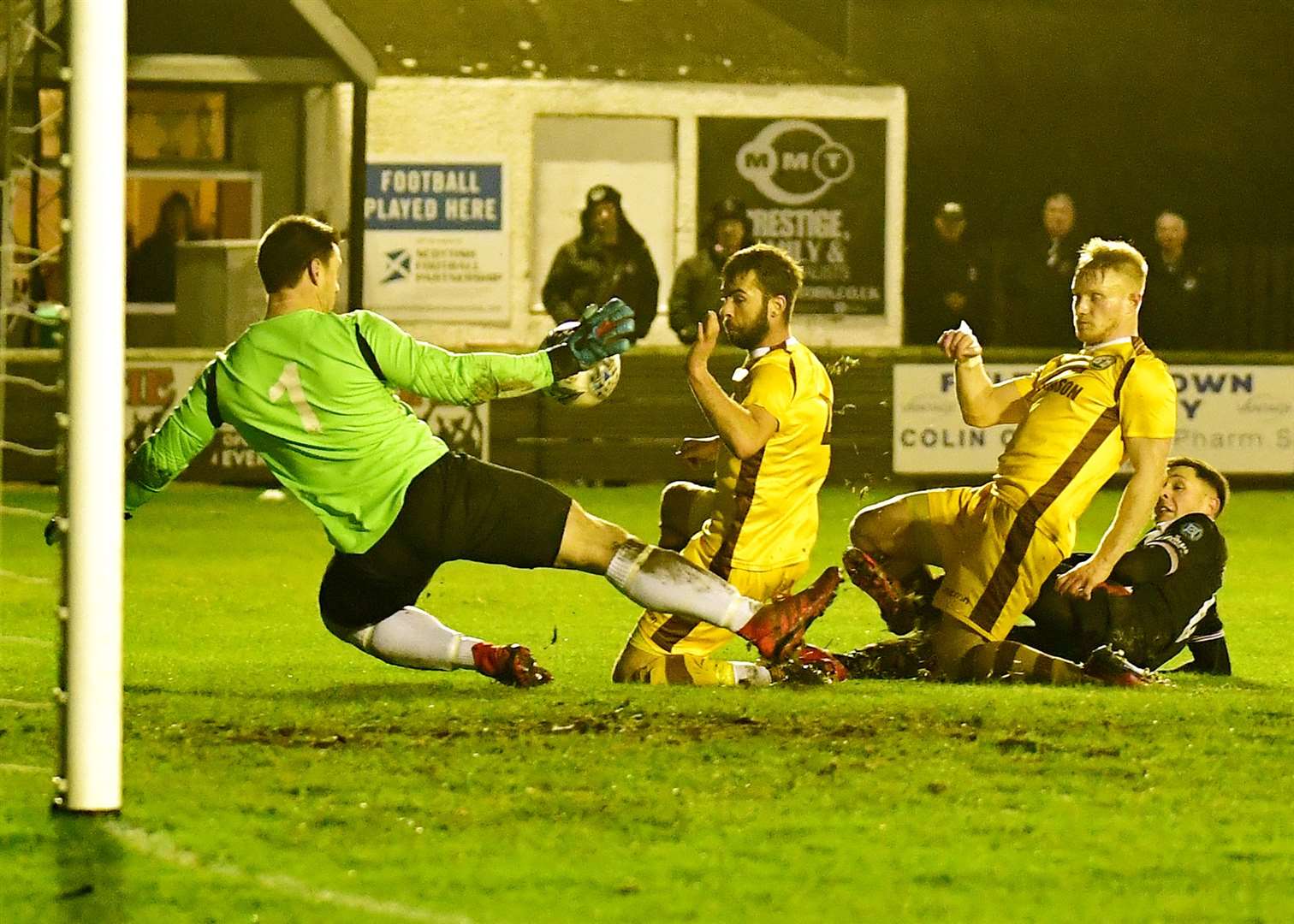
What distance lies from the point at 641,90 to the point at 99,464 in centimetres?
1786

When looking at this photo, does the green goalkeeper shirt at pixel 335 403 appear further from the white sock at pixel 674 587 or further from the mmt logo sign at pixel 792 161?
the mmt logo sign at pixel 792 161

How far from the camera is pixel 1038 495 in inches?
315

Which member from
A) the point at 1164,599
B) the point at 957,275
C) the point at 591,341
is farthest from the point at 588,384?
the point at 957,275

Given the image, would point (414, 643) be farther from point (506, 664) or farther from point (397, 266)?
point (397, 266)

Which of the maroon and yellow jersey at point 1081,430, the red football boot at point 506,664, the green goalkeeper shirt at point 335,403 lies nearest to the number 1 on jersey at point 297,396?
the green goalkeeper shirt at point 335,403

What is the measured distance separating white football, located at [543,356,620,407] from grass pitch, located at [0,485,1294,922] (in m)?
0.93

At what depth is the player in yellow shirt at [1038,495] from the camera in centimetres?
795

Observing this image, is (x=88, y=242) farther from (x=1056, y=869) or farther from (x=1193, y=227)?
(x=1193, y=227)

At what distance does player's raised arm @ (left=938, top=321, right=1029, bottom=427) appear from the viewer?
7.93 metres

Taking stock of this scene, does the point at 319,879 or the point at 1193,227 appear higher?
the point at 1193,227

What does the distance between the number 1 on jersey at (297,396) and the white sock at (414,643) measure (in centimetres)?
75

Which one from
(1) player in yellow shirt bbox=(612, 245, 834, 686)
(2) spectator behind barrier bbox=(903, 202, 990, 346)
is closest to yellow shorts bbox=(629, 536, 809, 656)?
(1) player in yellow shirt bbox=(612, 245, 834, 686)

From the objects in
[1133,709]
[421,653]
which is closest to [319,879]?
[421,653]

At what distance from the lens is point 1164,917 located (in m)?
4.79
